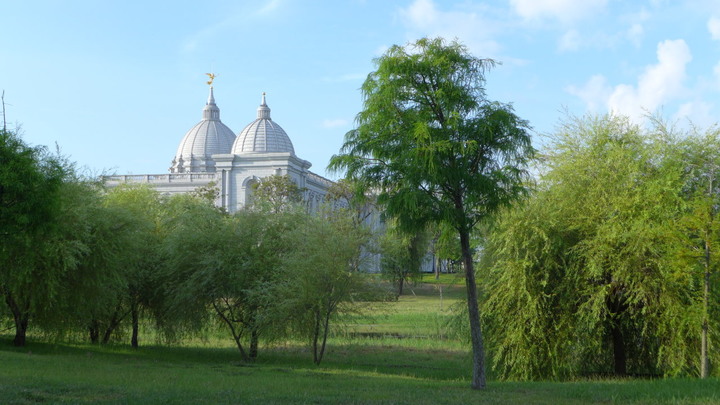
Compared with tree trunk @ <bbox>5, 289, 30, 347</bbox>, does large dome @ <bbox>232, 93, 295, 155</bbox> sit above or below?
above

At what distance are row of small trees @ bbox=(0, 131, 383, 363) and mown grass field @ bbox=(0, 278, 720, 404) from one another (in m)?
1.36

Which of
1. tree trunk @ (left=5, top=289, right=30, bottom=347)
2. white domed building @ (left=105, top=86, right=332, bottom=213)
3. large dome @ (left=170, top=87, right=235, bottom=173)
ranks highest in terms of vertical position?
large dome @ (left=170, top=87, right=235, bottom=173)

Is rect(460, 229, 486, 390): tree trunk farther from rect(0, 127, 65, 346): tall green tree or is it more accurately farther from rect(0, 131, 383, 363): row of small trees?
rect(0, 127, 65, 346): tall green tree

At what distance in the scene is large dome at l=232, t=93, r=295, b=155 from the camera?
359 ft

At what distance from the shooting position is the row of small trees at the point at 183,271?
86.3 feet

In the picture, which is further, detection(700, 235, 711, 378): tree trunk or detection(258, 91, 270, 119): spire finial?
detection(258, 91, 270, 119): spire finial

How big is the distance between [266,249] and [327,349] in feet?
20.8

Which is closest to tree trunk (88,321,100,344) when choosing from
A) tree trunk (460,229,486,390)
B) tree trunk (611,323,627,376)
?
tree trunk (460,229,486,390)

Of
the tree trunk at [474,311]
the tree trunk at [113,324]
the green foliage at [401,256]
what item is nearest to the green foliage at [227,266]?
the tree trunk at [113,324]

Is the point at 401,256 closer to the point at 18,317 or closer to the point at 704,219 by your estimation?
the point at 18,317

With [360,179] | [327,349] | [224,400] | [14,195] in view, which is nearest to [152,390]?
[224,400]

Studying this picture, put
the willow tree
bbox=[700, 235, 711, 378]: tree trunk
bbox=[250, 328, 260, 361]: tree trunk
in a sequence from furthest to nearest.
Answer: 1. bbox=[250, 328, 260, 361]: tree trunk
2. bbox=[700, 235, 711, 378]: tree trunk
3. the willow tree

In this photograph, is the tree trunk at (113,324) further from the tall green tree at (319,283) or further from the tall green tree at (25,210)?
the tall green tree at (319,283)

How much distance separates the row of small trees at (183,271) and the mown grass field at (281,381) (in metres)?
1.36
